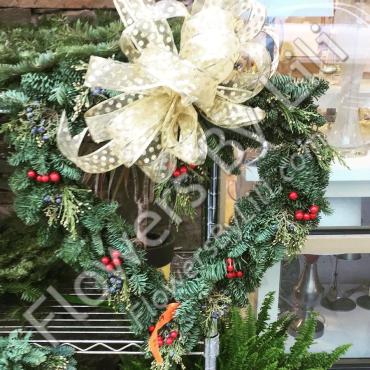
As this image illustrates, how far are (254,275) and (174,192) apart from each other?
7.8 inches

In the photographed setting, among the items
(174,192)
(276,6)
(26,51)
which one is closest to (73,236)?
(174,192)

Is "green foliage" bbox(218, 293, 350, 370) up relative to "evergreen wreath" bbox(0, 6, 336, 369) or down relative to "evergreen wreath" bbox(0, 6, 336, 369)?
down

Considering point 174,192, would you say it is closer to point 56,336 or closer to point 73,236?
point 73,236

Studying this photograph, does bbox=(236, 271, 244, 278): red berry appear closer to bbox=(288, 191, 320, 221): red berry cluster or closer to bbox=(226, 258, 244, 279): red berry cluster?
bbox=(226, 258, 244, 279): red berry cluster

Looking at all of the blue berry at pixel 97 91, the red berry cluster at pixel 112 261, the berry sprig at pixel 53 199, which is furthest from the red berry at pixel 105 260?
the blue berry at pixel 97 91

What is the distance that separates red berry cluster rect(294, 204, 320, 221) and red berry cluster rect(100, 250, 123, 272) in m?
0.30

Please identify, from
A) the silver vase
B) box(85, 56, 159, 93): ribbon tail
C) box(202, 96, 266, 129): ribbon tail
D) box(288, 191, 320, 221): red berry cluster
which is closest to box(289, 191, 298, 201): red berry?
box(288, 191, 320, 221): red berry cluster

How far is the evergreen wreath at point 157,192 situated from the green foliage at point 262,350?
0.52 feet

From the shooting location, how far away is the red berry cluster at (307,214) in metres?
0.83

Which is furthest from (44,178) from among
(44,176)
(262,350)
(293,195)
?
(262,350)

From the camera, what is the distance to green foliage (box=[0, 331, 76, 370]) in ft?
2.77

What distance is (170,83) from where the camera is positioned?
0.68 metres

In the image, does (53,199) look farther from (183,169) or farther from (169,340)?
(169,340)

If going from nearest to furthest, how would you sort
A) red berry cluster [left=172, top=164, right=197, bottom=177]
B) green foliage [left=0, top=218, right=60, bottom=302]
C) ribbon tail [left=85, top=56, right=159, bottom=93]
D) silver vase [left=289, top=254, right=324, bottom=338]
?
ribbon tail [left=85, top=56, right=159, bottom=93]
red berry cluster [left=172, top=164, right=197, bottom=177]
green foliage [left=0, top=218, right=60, bottom=302]
silver vase [left=289, top=254, right=324, bottom=338]
